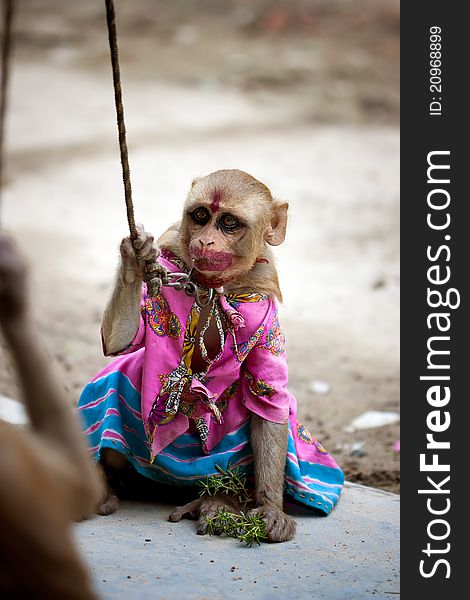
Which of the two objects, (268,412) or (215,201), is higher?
(215,201)

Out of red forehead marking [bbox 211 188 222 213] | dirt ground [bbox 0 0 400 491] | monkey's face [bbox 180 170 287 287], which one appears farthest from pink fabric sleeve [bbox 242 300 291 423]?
dirt ground [bbox 0 0 400 491]

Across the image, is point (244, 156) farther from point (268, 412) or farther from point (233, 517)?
point (233, 517)

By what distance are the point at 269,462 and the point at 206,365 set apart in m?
0.51

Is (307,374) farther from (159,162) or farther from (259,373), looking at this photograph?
(159,162)

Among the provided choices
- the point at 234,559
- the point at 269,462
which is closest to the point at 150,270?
the point at 269,462

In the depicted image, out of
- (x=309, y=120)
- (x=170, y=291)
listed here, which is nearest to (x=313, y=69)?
(x=309, y=120)

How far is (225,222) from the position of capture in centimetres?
427

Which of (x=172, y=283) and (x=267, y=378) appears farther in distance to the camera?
(x=267, y=378)

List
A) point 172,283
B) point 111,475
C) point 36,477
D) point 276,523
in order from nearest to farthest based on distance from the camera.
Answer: point 36,477 < point 172,283 < point 276,523 < point 111,475

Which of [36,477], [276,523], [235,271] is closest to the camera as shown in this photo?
[36,477]

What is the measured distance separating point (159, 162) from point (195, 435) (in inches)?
323

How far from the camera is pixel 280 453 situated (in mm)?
4359

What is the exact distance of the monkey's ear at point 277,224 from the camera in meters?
4.48

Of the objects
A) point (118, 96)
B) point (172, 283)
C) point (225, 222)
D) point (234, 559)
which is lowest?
point (234, 559)
